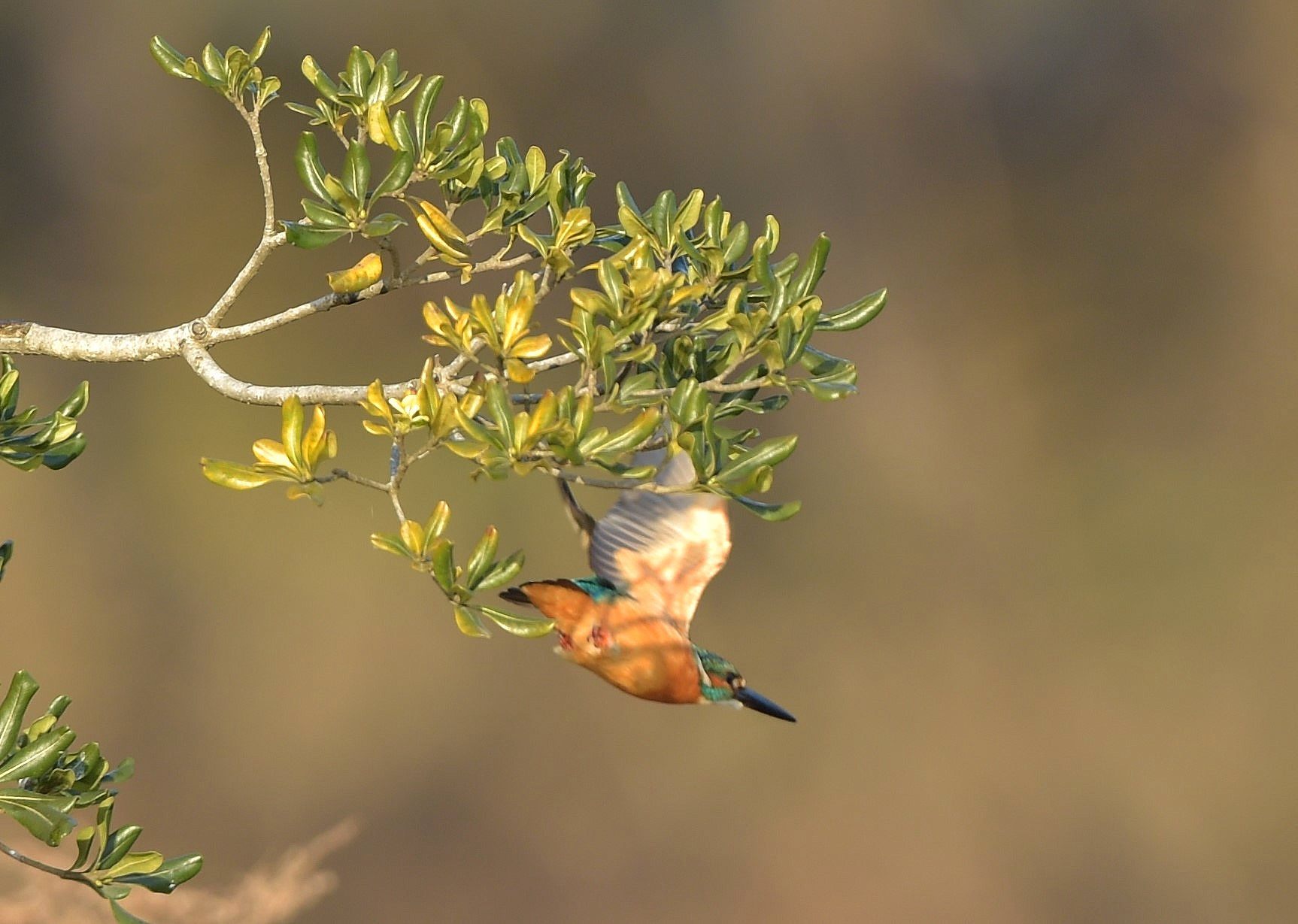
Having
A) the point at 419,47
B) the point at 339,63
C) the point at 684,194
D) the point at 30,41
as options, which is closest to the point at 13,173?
the point at 30,41

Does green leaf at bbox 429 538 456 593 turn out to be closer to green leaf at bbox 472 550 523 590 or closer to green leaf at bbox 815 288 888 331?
green leaf at bbox 472 550 523 590

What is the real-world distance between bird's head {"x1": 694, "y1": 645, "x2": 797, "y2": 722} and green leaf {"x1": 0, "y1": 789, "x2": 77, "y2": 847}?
656 millimetres

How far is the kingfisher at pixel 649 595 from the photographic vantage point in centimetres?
139

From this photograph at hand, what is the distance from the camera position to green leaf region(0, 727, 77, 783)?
1246 mm

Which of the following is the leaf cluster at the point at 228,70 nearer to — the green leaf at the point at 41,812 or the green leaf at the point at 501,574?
the green leaf at the point at 501,574

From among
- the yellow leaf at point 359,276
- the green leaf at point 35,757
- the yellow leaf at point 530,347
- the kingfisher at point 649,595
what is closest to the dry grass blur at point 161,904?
the green leaf at point 35,757

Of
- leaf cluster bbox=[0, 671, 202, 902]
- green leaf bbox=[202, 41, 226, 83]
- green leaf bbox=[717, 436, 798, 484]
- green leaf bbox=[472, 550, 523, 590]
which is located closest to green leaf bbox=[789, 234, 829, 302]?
green leaf bbox=[717, 436, 798, 484]

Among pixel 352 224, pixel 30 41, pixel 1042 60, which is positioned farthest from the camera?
pixel 1042 60

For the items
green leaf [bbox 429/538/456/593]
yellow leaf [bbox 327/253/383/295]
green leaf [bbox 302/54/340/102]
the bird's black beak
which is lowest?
green leaf [bbox 429/538/456/593]

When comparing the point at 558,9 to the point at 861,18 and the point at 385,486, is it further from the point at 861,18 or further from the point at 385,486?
the point at 385,486

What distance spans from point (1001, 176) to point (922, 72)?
0.53m

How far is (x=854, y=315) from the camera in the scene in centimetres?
141

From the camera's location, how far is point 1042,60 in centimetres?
525

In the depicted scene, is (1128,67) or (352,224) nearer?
(352,224)
